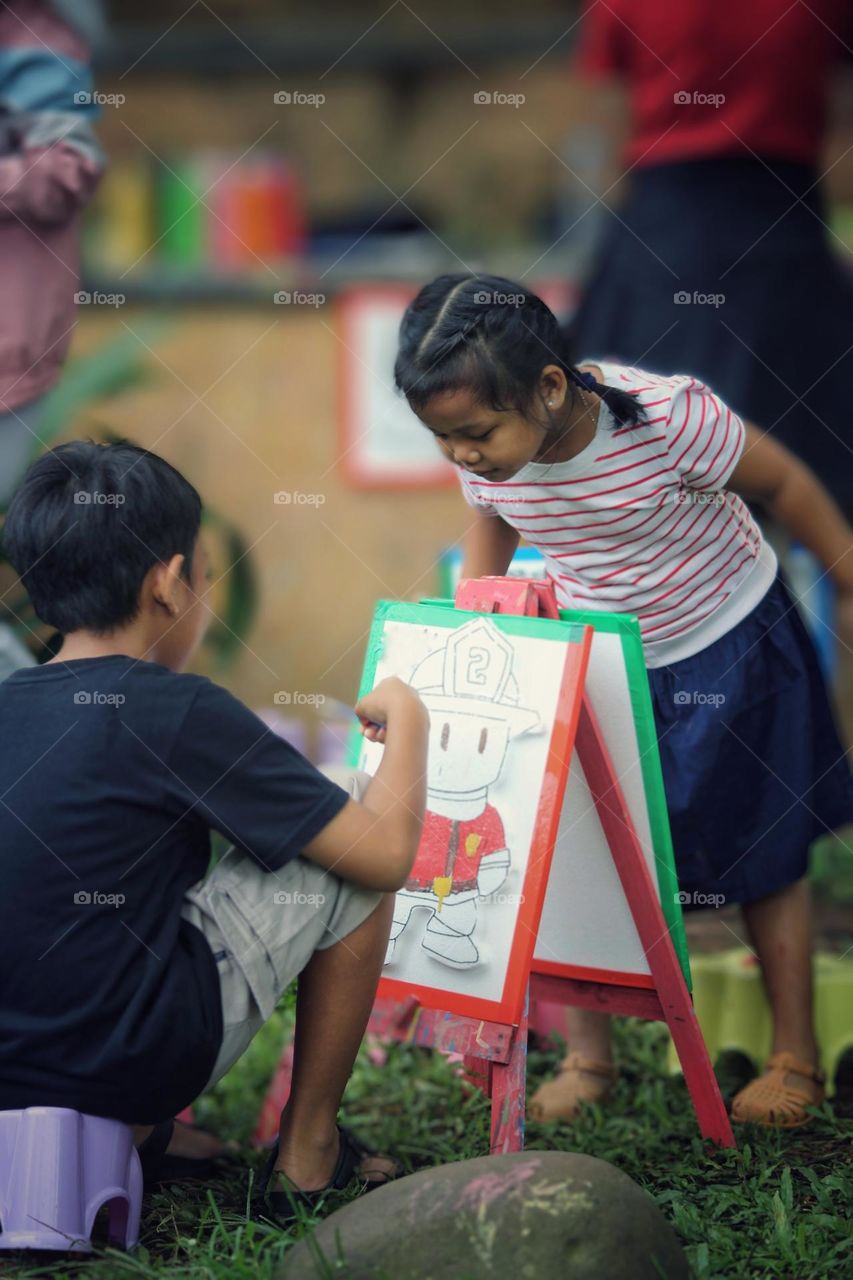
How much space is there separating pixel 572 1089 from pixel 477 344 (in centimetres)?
107

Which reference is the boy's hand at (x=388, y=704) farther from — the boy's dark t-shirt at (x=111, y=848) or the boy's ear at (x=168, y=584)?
the boy's ear at (x=168, y=584)

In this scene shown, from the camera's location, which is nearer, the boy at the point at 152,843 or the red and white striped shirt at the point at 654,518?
the boy at the point at 152,843

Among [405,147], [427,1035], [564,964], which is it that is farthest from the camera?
[405,147]

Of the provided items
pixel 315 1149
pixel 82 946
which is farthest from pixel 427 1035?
pixel 82 946

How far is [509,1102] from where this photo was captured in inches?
70.9

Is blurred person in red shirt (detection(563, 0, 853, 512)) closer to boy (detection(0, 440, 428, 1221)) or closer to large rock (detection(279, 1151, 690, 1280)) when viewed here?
boy (detection(0, 440, 428, 1221))

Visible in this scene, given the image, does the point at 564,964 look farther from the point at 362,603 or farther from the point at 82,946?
the point at 362,603

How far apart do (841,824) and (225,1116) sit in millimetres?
1002

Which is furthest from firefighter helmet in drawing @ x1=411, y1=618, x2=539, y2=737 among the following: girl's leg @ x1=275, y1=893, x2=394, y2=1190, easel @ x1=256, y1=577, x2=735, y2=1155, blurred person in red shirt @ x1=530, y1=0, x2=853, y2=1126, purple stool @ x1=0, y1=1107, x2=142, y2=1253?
blurred person in red shirt @ x1=530, y1=0, x2=853, y2=1126

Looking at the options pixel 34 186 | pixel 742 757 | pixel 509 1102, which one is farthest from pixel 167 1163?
pixel 34 186

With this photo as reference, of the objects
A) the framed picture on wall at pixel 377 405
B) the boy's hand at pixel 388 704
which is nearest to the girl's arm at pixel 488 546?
the boy's hand at pixel 388 704

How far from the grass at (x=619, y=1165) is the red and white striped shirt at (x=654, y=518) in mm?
651

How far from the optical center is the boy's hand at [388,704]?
1.75 meters

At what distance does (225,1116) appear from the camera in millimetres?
2271
